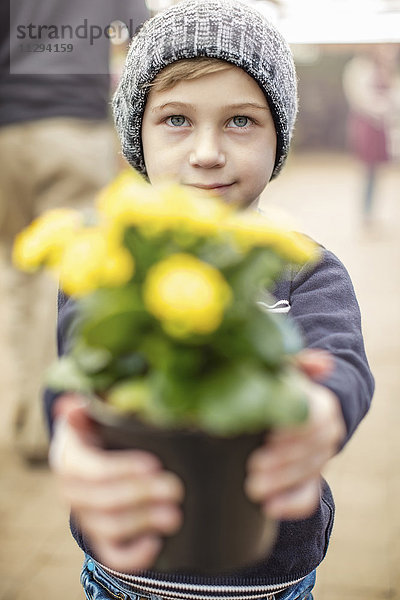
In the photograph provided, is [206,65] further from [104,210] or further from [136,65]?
[104,210]

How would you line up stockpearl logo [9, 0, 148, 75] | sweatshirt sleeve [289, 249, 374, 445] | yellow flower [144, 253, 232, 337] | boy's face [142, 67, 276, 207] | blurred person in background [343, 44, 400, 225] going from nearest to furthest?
yellow flower [144, 253, 232, 337], sweatshirt sleeve [289, 249, 374, 445], boy's face [142, 67, 276, 207], stockpearl logo [9, 0, 148, 75], blurred person in background [343, 44, 400, 225]

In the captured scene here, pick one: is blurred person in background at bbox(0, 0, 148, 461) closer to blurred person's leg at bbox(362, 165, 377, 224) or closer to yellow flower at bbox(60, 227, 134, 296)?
yellow flower at bbox(60, 227, 134, 296)

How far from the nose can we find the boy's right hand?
44 centimetres

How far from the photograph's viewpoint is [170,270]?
47 cm

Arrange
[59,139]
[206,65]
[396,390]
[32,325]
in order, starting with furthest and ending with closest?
1. [396,390]
2. [32,325]
3. [59,139]
4. [206,65]

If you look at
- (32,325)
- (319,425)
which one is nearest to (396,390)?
(32,325)

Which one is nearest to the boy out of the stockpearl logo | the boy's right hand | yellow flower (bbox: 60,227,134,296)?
the boy's right hand

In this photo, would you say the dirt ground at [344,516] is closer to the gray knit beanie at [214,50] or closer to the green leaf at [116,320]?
the gray knit beanie at [214,50]

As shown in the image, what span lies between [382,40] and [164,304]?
6.63 m

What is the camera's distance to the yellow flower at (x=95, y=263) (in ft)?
1.60

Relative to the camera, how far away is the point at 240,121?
3.10ft

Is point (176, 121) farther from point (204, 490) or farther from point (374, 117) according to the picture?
point (374, 117)

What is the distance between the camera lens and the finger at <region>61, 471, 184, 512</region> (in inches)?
20.7

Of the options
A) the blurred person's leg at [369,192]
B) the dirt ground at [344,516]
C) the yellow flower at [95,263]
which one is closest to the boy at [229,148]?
the yellow flower at [95,263]
